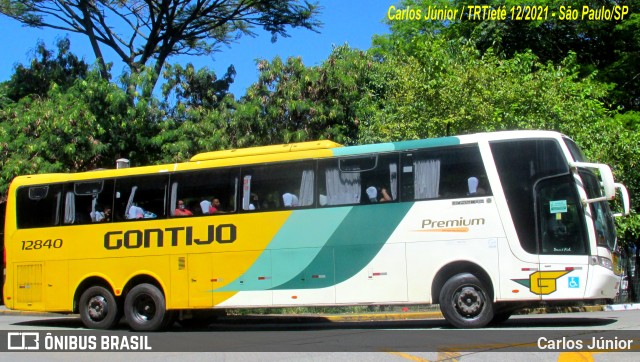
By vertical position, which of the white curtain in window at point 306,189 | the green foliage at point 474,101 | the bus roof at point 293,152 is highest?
the green foliage at point 474,101

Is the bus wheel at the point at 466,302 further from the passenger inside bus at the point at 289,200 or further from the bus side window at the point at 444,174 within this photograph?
the passenger inside bus at the point at 289,200

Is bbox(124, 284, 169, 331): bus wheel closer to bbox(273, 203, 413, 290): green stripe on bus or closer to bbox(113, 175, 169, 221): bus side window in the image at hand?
bbox(113, 175, 169, 221): bus side window

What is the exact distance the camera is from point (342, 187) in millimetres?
13219

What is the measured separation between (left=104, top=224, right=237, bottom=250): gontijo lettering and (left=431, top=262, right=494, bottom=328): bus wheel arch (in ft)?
14.0

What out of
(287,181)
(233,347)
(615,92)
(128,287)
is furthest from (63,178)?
(615,92)

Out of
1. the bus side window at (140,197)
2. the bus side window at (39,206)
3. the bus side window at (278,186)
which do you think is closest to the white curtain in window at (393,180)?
the bus side window at (278,186)

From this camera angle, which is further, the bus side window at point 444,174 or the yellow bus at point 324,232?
the bus side window at point 444,174

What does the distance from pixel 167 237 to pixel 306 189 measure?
3155mm

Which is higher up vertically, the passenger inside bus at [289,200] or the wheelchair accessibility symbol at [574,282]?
the passenger inside bus at [289,200]

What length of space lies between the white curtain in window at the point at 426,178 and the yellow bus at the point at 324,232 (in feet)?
0.08

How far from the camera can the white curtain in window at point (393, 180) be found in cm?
1284

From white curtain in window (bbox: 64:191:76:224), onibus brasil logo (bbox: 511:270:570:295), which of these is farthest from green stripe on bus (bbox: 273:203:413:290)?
white curtain in window (bbox: 64:191:76:224)
